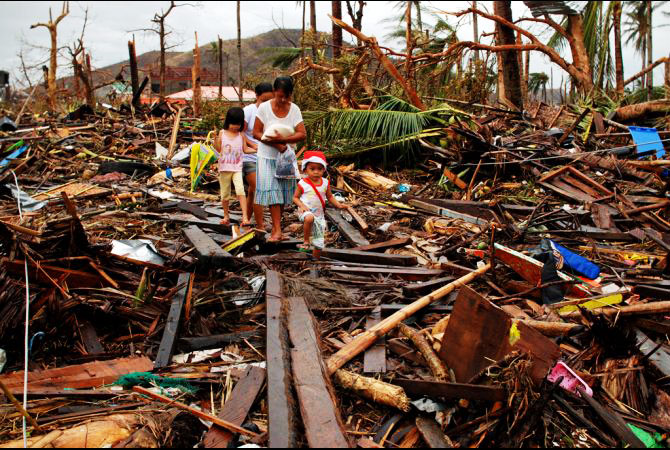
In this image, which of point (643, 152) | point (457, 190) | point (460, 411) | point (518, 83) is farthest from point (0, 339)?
point (518, 83)

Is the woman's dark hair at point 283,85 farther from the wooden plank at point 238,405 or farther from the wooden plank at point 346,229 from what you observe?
the wooden plank at point 238,405

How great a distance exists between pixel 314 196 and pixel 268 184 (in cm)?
65

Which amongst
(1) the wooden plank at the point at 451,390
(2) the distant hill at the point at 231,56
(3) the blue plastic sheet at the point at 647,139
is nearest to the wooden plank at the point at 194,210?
(1) the wooden plank at the point at 451,390

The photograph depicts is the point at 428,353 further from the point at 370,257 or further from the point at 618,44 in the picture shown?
the point at 618,44

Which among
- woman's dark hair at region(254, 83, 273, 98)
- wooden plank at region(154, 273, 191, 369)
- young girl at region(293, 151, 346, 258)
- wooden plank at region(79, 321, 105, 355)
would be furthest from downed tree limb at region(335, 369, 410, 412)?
woman's dark hair at region(254, 83, 273, 98)

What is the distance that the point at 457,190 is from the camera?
780 centimetres

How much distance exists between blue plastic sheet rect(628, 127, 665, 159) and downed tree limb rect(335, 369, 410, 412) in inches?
287

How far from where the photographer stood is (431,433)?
2.50m

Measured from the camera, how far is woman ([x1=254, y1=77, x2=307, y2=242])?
518 centimetres

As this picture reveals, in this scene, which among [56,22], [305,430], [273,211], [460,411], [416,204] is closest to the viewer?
[305,430]

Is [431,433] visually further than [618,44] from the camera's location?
No

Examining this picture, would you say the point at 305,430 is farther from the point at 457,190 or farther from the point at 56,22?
the point at 56,22

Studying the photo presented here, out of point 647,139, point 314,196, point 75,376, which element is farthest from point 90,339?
point 647,139

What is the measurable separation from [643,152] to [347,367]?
286 inches
